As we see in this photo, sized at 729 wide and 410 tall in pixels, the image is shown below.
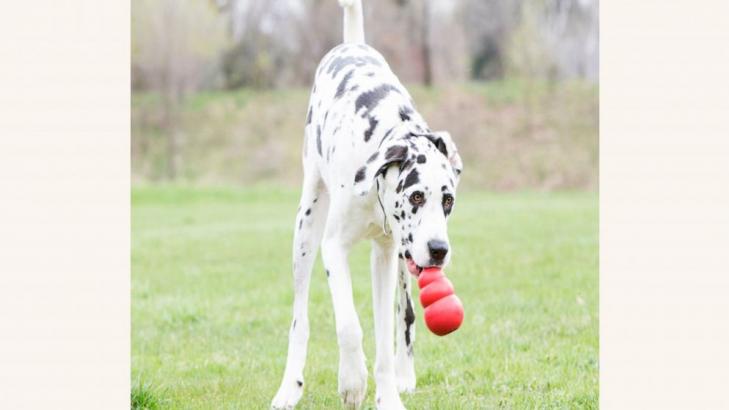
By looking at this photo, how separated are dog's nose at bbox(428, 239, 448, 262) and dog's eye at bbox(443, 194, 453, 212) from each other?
7.6 inches

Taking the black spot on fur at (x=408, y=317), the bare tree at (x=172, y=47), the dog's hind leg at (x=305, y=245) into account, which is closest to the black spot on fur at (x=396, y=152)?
the dog's hind leg at (x=305, y=245)

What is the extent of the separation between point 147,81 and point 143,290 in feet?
70.0

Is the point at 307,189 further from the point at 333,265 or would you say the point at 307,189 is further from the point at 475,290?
the point at 475,290

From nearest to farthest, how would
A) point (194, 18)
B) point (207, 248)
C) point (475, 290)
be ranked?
point (475, 290), point (207, 248), point (194, 18)

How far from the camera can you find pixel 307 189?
236 inches

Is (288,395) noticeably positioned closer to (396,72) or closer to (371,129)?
(371,129)

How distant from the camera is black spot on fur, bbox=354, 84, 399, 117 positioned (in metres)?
5.52

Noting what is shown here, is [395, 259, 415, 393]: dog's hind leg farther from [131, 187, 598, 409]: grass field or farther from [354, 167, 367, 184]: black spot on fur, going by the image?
[354, 167, 367, 184]: black spot on fur

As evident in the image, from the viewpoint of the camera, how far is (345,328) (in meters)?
5.21

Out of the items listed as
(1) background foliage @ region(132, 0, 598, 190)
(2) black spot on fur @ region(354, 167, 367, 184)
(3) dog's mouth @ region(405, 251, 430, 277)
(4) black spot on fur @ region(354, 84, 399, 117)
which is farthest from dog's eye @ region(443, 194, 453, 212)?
(1) background foliage @ region(132, 0, 598, 190)

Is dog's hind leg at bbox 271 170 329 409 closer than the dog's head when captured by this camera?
No

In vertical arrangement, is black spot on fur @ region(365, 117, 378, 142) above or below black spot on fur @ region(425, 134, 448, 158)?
above

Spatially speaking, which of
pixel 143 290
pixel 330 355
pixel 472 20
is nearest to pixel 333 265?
pixel 330 355

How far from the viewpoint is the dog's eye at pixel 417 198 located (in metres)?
4.69
